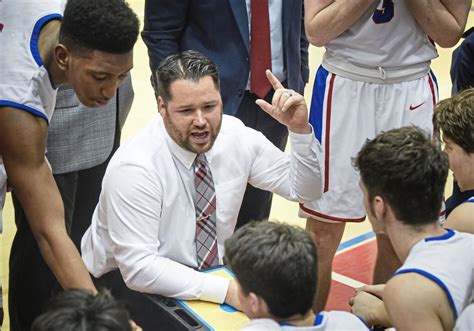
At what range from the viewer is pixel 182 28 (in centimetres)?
405

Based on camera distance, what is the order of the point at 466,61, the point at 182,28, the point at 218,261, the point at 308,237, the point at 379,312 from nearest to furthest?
the point at 308,237 < the point at 379,312 < the point at 218,261 < the point at 182,28 < the point at 466,61

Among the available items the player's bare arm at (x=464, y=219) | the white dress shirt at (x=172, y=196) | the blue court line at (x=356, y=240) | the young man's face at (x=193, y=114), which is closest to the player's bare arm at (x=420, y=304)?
the player's bare arm at (x=464, y=219)

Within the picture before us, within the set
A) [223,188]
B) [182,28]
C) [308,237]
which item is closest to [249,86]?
[182,28]

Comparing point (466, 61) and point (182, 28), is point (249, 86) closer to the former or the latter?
point (182, 28)

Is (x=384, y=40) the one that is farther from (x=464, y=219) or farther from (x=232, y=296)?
(x=232, y=296)

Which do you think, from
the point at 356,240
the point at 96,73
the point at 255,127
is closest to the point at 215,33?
the point at 255,127

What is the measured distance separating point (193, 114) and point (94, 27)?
2.16 feet

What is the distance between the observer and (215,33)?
158 inches

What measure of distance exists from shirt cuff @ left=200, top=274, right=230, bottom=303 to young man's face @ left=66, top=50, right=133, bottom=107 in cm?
73

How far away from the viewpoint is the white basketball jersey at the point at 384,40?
3646 mm

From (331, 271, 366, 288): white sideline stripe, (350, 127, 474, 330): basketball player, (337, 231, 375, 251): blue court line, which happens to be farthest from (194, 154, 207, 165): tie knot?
(337, 231, 375, 251): blue court line

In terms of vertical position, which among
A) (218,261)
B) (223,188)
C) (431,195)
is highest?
(431,195)

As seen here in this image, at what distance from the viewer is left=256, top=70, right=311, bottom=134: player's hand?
3.34 m

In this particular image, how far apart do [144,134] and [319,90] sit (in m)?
0.80
